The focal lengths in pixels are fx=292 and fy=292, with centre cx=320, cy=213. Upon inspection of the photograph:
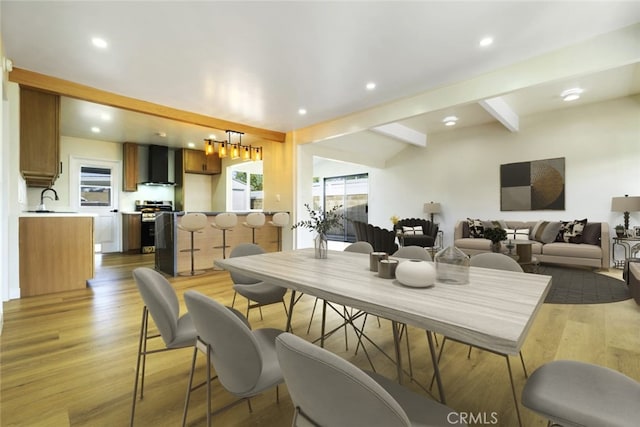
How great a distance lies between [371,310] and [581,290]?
4140mm

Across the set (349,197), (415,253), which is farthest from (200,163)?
(415,253)

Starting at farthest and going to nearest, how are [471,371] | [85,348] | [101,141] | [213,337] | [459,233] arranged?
[101,141]
[459,233]
[85,348]
[471,371]
[213,337]

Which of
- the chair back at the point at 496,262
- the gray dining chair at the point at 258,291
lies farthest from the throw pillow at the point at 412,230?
the gray dining chair at the point at 258,291

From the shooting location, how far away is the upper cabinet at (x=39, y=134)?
11.4 ft

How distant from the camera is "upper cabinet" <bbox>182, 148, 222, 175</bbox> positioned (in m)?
7.56

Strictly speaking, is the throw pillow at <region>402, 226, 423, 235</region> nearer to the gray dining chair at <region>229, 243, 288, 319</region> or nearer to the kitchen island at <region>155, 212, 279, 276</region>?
the kitchen island at <region>155, 212, 279, 276</region>

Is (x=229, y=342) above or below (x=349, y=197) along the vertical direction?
below

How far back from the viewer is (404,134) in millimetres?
6680

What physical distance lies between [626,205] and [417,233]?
3.35 meters

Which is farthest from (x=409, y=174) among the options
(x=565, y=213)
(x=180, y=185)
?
(x=180, y=185)

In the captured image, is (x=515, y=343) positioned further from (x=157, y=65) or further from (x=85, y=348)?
(x=157, y=65)

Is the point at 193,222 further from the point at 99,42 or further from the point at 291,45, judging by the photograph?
the point at 291,45

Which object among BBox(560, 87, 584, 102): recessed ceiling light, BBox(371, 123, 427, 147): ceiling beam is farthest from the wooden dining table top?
BBox(560, 87, 584, 102): recessed ceiling light

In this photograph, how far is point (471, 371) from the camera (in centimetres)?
188
